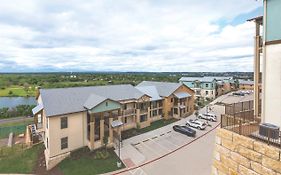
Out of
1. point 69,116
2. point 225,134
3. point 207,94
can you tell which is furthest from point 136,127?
point 207,94

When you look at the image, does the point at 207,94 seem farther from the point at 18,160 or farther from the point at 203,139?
the point at 18,160

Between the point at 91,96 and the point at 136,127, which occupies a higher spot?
the point at 91,96

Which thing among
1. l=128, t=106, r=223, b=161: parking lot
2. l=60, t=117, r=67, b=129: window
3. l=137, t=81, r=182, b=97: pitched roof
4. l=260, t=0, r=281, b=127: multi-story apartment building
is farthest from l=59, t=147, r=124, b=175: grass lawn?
l=137, t=81, r=182, b=97: pitched roof

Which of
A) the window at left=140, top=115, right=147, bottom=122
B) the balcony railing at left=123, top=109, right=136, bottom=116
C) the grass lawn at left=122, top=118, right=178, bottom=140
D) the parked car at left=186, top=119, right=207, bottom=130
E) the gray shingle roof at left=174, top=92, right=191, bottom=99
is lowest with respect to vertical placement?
the grass lawn at left=122, top=118, right=178, bottom=140

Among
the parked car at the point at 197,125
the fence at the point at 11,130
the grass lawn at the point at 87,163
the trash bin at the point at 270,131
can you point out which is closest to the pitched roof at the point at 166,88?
the parked car at the point at 197,125

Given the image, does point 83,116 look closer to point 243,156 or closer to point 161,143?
point 161,143

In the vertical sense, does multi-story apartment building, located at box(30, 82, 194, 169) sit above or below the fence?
above

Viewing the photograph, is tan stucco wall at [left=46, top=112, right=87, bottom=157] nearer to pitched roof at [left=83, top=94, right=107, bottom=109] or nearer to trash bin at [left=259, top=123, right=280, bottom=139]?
pitched roof at [left=83, top=94, right=107, bottom=109]
